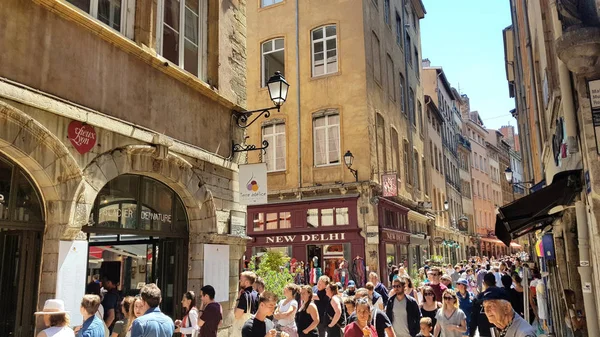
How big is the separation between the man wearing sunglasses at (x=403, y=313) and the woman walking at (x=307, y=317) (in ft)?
3.66

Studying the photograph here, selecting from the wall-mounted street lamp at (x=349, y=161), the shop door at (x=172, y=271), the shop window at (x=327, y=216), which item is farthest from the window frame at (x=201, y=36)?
the shop window at (x=327, y=216)

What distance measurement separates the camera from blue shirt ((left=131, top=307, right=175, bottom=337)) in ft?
14.5

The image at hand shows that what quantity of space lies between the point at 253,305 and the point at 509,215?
446 cm

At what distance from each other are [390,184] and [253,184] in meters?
10.3

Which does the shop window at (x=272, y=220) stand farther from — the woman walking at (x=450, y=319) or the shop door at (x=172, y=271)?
the woman walking at (x=450, y=319)

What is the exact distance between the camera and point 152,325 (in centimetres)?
450

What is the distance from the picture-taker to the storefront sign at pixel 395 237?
18.7 meters

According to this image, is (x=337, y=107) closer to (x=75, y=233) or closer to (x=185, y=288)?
(x=185, y=288)

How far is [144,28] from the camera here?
7445mm

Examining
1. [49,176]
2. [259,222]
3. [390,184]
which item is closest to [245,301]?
[49,176]

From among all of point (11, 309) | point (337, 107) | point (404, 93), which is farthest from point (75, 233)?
point (404, 93)

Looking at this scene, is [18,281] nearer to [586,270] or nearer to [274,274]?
[274,274]

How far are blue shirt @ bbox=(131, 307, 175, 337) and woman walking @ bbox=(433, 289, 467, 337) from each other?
3729 mm

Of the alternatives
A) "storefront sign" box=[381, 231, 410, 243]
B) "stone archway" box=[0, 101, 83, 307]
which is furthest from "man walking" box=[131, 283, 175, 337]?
"storefront sign" box=[381, 231, 410, 243]
